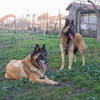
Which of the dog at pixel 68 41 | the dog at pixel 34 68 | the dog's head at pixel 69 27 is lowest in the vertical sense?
the dog at pixel 34 68

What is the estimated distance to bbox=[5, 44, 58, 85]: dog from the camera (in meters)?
5.26

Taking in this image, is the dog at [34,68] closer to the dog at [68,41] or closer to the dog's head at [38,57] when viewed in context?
the dog's head at [38,57]

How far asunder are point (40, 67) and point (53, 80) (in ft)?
1.60

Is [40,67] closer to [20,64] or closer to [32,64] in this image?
[32,64]

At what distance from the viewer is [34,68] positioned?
210 inches

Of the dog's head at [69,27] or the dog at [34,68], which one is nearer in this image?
the dog at [34,68]

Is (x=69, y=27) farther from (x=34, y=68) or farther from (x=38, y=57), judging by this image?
(x=34, y=68)

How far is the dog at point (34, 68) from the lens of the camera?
5262mm

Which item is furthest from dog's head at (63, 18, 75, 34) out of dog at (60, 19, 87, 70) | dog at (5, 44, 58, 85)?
dog at (5, 44, 58, 85)

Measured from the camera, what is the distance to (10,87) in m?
4.81

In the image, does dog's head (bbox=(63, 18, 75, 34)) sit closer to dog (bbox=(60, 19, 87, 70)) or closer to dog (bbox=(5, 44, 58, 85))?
dog (bbox=(60, 19, 87, 70))

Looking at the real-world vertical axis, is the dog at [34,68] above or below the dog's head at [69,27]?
below

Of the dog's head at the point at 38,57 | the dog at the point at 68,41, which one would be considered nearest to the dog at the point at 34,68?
the dog's head at the point at 38,57

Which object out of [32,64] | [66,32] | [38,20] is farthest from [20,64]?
[38,20]
